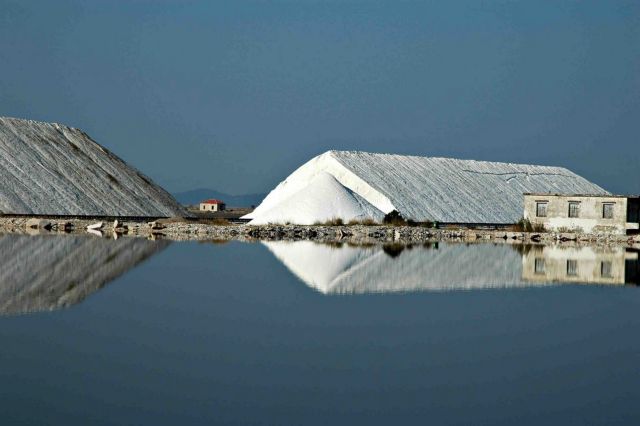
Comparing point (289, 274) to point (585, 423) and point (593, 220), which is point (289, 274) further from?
point (593, 220)

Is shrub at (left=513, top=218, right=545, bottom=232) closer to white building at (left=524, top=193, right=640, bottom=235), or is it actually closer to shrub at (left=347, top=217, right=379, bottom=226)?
white building at (left=524, top=193, right=640, bottom=235)

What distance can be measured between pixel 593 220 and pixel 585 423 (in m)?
31.2

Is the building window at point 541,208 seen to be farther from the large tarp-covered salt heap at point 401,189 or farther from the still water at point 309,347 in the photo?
the still water at point 309,347

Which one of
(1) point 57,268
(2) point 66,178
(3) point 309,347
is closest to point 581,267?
(1) point 57,268

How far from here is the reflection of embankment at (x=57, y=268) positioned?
1077cm

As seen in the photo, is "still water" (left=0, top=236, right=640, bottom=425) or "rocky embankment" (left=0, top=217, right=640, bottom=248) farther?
"rocky embankment" (left=0, top=217, right=640, bottom=248)

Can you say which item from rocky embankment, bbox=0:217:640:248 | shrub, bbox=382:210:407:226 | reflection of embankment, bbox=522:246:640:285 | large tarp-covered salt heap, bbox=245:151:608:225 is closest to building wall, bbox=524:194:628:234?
rocky embankment, bbox=0:217:640:248

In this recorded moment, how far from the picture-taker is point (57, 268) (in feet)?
48.8

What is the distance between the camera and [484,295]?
43.9 feet

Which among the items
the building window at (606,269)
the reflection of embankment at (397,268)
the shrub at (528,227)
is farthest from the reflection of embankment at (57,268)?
the shrub at (528,227)

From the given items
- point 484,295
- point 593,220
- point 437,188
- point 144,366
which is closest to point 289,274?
point 484,295

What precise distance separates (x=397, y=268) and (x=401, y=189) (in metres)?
27.5

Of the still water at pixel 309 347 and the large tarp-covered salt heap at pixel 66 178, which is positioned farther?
the large tarp-covered salt heap at pixel 66 178

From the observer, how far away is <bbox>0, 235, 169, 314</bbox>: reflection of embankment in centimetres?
1077
